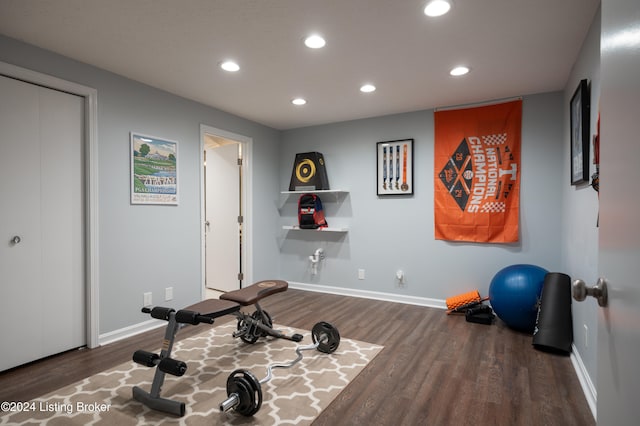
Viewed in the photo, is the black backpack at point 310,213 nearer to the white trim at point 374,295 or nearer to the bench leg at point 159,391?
the white trim at point 374,295

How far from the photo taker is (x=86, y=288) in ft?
9.36

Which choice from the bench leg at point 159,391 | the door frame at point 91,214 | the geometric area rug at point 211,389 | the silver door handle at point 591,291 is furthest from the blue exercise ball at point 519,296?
the door frame at point 91,214

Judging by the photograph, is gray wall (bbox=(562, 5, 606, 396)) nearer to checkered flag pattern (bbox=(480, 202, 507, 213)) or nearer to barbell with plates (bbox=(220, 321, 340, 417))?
checkered flag pattern (bbox=(480, 202, 507, 213))

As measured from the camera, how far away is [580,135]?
2400 mm

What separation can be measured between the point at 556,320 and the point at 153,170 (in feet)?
12.7

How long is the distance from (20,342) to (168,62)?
243 cm

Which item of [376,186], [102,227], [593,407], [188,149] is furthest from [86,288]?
[593,407]

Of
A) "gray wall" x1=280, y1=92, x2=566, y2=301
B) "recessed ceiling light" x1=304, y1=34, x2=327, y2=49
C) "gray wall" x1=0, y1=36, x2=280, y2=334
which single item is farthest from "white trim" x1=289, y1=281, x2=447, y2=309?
"recessed ceiling light" x1=304, y1=34, x2=327, y2=49

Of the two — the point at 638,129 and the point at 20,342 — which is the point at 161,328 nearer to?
the point at 20,342

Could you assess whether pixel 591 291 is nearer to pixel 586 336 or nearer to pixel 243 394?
pixel 243 394

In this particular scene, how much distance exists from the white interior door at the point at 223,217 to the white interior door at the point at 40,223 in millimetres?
2053

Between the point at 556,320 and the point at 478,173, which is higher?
the point at 478,173

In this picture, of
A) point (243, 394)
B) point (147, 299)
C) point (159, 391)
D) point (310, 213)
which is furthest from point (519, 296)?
point (147, 299)

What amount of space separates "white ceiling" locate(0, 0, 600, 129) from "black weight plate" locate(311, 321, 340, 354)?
7.23 ft
